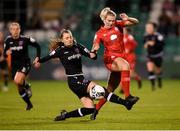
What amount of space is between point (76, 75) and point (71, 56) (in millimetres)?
414

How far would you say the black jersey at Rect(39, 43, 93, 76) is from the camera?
1427 centimetres

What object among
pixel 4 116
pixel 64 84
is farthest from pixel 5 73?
pixel 4 116

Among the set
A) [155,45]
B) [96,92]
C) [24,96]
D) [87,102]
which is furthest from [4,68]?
[96,92]

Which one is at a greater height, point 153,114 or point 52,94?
point 153,114

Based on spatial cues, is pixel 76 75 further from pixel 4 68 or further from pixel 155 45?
pixel 4 68

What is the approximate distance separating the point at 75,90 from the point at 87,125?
92cm

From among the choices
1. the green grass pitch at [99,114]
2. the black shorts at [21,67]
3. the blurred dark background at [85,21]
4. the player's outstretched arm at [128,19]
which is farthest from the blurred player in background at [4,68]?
the player's outstretched arm at [128,19]

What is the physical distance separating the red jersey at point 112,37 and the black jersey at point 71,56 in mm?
746

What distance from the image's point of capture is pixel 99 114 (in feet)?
52.3

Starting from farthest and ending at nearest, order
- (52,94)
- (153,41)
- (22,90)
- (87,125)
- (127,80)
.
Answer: (153,41) → (52,94) → (22,90) → (127,80) → (87,125)

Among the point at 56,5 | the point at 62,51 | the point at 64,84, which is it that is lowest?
the point at 64,84

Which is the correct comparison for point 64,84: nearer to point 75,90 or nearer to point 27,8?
point 27,8

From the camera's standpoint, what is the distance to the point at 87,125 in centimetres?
1359

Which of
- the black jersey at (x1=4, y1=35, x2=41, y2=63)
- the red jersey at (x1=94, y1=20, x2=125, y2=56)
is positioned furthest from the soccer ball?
the black jersey at (x1=4, y1=35, x2=41, y2=63)
